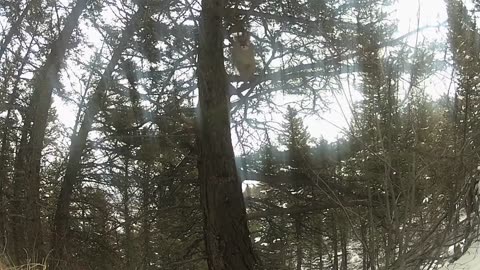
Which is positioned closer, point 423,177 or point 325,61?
point 423,177

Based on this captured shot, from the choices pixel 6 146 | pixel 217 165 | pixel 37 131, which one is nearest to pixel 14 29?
pixel 37 131

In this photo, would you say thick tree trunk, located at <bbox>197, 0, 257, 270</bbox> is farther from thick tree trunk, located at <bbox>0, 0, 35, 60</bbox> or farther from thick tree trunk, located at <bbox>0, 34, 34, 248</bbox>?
thick tree trunk, located at <bbox>0, 34, 34, 248</bbox>

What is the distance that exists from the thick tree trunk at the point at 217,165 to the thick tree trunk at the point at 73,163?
1923 millimetres

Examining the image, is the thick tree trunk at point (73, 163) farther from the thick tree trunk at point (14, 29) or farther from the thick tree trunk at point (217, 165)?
the thick tree trunk at point (217, 165)

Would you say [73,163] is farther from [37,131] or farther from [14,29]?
[14,29]

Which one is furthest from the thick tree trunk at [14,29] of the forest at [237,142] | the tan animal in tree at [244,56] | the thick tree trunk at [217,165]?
the tan animal in tree at [244,56]

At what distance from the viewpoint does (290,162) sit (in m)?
6.52

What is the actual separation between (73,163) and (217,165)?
12.3 ft

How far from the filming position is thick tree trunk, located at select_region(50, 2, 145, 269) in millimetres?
7645

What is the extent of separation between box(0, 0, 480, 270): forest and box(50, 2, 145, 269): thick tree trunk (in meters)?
0.03

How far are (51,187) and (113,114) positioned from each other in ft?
7.70

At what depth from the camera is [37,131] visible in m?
7.64

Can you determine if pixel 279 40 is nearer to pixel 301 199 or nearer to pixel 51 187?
pixel 301 199

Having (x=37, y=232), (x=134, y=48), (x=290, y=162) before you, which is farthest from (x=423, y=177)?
(x=37, y=232)
